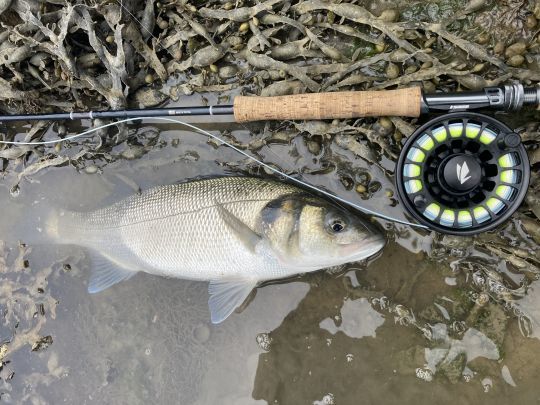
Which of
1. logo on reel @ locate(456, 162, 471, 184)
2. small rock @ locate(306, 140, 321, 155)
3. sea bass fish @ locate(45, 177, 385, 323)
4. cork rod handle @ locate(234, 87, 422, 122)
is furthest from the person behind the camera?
small rock @ locate(306, 140, 321, 155)

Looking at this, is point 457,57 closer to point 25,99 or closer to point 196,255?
point 196,255

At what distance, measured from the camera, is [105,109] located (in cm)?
286

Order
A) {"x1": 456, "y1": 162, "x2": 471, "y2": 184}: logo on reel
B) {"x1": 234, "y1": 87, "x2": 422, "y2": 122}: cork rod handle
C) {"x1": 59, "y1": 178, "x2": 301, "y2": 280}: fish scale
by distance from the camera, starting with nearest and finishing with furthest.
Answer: {"x1": 456, "y1": 162, "x2": 471, "y2": 184}: logo on reel → {"x1": 234, "y1": 87, "x2": 422, "y2": 122}: cork rod handle → {"x1": 59, "y1": 178, "x2": 301, "y2": 280}: fish scale

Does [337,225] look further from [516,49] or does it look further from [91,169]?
[91,169]

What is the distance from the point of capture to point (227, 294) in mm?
2643

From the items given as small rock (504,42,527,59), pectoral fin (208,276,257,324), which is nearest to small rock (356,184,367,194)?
pectoral fin (208,276,257,324)

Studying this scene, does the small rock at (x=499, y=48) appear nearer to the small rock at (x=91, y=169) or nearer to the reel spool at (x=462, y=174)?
the reel spool at (x=462, y=174)

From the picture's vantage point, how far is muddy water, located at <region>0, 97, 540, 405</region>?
2.55m

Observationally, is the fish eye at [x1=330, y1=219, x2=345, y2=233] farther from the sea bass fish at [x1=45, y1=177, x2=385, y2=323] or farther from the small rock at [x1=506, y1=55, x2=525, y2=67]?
the small rock at [x1=506, y1=55, x2=525, y2=67]

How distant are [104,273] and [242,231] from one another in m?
0.98

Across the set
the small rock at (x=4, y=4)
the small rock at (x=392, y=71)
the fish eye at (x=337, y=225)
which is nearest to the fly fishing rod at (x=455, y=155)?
the small rock at (x=392, y=71)

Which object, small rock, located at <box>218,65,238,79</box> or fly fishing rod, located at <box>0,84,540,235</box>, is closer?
fly fishing rod, located at <box>0,84,540,235</box>

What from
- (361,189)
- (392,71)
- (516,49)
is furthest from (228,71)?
(516,49)

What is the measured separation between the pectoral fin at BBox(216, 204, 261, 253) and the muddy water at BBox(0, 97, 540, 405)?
0.40 meters
